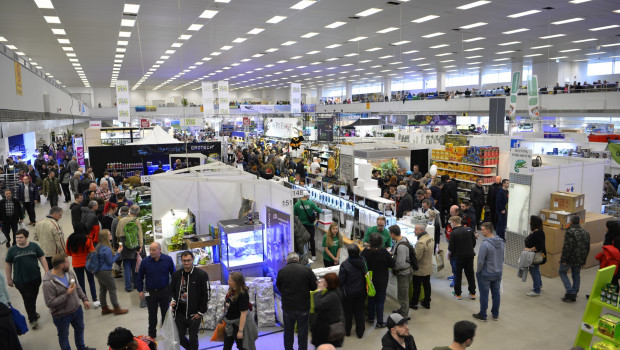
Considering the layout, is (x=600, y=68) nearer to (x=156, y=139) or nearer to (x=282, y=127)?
(x=282, y=127)

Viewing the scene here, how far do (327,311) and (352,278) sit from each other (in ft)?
2.71

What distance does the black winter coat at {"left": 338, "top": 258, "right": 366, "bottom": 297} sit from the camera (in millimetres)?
4930

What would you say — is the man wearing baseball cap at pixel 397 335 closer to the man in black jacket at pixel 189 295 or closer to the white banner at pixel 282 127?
the man in black jacket at pixel 189 295

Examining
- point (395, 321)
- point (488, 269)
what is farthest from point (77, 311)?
point (488, 269)

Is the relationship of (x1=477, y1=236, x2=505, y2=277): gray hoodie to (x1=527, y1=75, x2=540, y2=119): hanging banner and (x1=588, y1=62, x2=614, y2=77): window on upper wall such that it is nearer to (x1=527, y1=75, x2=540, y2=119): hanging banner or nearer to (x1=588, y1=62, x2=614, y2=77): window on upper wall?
(x1=527, y1=75, x2=540, y2=119): hanging banner

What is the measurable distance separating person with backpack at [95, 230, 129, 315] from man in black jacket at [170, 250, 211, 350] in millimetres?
1712

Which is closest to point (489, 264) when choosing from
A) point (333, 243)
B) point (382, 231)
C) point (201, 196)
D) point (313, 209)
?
→ point (382, 231)

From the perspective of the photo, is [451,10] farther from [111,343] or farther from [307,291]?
[111,343]

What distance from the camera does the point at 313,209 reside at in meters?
7.55

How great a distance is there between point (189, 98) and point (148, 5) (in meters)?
36.2

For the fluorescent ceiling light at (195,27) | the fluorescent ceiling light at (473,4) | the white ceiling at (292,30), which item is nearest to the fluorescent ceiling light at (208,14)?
the white ceiling at (292,30)

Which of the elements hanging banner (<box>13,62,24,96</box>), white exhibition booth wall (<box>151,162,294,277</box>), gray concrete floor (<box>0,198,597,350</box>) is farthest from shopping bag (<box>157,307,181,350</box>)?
hanging banner (<box>13,62,24,96</box>)

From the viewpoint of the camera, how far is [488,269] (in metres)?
5.52

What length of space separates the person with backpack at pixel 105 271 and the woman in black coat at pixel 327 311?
303cm
